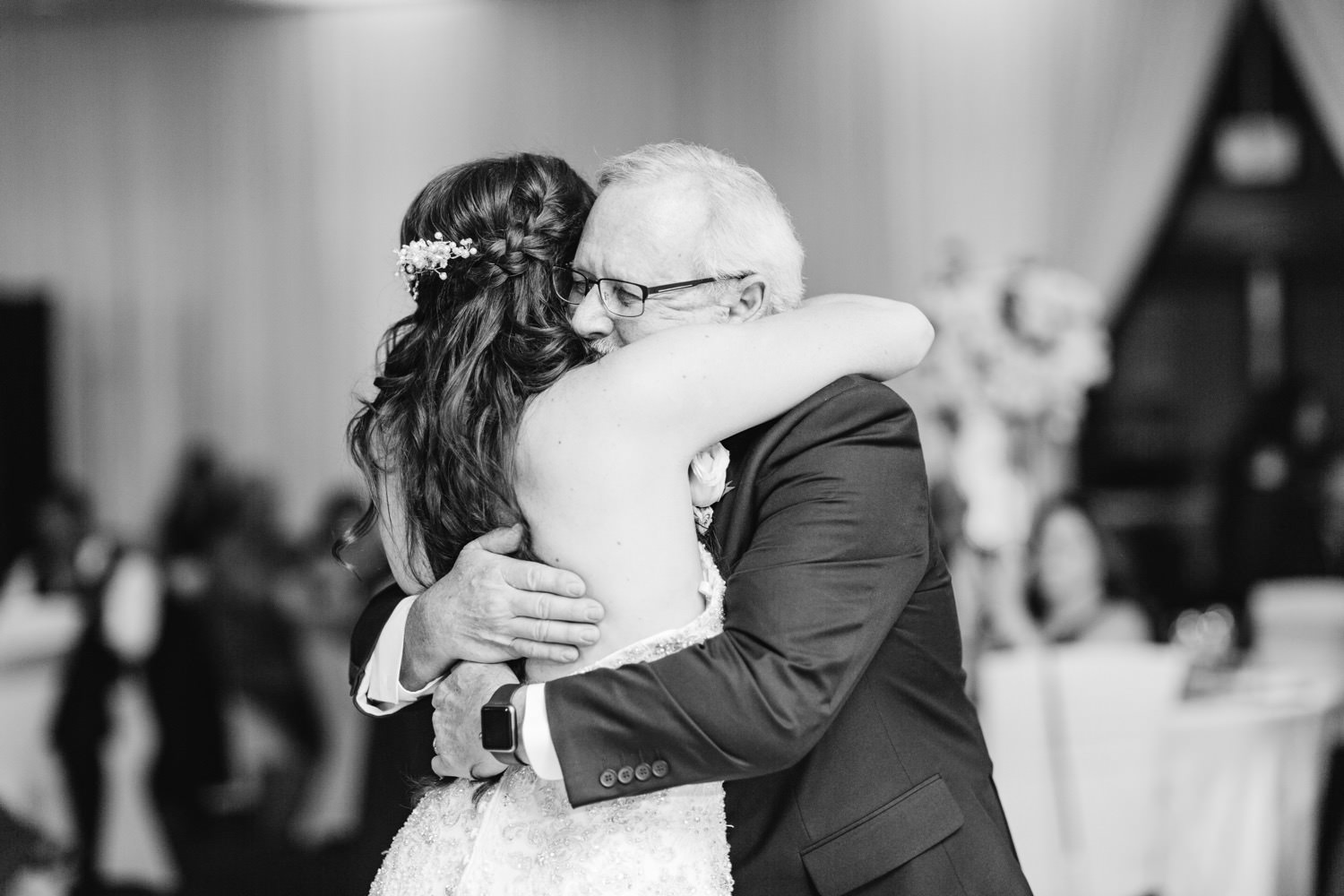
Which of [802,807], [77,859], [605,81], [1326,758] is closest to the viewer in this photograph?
[802,807]

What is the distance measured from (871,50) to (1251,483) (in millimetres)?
2836

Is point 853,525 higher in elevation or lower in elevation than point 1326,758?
higher

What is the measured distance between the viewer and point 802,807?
63.5 inches

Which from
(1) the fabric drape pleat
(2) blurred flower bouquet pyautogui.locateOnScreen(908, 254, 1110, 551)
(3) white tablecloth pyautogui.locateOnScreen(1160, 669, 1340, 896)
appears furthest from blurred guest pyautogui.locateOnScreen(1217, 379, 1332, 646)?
(2) blurred flower bouquet pyautogui.locateOnScreen(908, 254, 1110, 551)

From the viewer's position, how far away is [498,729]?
150cm

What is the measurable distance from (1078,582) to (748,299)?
132 inches

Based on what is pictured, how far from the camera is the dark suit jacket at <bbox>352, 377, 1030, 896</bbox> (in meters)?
1.45

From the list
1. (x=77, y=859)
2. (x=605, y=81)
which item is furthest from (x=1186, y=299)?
(x=77, y=859)

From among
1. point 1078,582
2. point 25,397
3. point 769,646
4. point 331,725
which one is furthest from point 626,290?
point 25,397

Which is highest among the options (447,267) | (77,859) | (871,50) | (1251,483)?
(871,50)

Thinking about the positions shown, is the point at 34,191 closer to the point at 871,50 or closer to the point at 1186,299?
the point at 871,50

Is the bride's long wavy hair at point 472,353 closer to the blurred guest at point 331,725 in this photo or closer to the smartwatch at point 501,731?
the smartwatch at point 501,731

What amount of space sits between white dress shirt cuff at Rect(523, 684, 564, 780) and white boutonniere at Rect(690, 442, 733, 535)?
282mm

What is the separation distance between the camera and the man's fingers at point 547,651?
1.54 m
